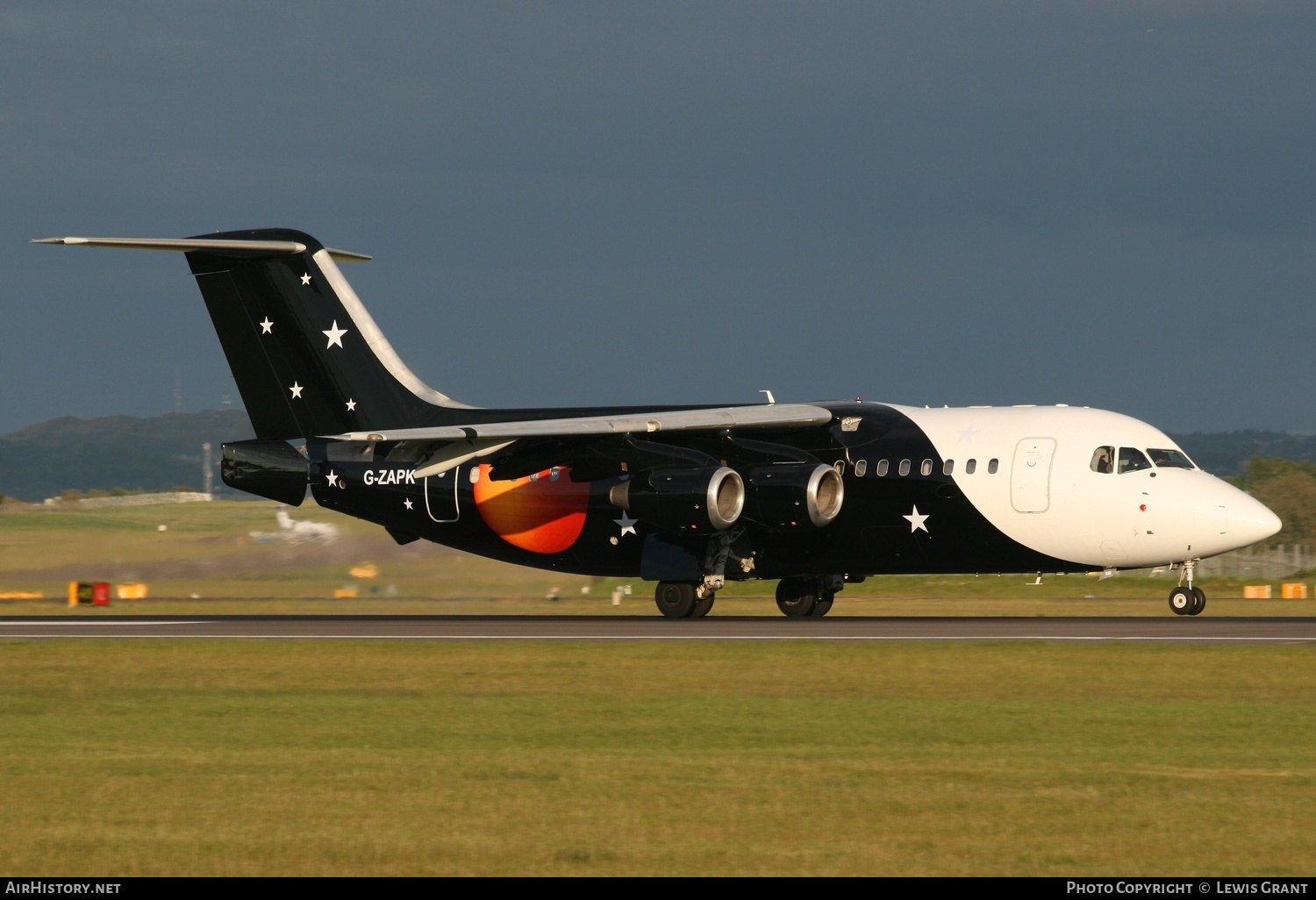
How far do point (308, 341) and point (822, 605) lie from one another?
11.7 meters

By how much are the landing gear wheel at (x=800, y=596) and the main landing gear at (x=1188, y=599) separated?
680 cm

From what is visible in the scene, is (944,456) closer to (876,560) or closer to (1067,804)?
(876,560)

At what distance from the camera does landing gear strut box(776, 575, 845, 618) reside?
33719mm

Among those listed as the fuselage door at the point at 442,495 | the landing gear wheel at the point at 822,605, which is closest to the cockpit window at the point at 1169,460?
the landing gear wheel at the point at 822,605

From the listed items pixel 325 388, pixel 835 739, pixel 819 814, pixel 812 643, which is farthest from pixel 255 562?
pixel 819 814

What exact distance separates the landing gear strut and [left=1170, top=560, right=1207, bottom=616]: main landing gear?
646 centimetres

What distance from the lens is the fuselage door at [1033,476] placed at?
29703mm

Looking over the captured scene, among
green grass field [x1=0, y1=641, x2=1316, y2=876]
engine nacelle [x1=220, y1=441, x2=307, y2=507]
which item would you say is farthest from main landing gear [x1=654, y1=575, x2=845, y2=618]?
green grass field [x1=0, y1=641, x2=1316, y2=876]

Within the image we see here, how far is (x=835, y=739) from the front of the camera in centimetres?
1548

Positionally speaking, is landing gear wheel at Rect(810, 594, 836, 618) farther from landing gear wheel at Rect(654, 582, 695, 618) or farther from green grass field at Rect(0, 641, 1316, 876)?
green grass field at Rect(0, 641, 1316, 876)

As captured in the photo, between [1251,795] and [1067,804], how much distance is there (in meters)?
1.39

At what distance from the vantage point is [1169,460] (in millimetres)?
29766

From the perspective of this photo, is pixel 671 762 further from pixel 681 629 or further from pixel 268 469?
pixel 268 469

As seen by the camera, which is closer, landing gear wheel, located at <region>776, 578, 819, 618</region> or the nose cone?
the nose cone
